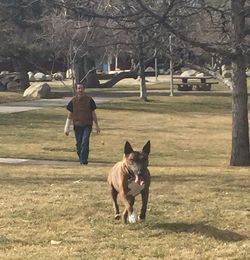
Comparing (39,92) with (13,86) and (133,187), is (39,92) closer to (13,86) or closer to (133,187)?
(13,86)

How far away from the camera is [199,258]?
16.8 feet

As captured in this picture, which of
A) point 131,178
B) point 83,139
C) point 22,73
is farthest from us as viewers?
point 22,73

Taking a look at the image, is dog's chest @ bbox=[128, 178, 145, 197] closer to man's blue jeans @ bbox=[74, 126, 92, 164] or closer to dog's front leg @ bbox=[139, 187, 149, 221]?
dog's front leg @ bbox=[139, 187, 149, 221]

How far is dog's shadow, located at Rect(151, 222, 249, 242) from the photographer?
19.0 ft

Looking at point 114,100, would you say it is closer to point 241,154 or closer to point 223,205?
point 241,154

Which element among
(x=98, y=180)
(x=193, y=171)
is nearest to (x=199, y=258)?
(x=98, y=180)

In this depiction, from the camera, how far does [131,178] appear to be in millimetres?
6000

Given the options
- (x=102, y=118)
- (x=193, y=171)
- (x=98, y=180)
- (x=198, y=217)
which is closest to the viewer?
(x=198, y=217)

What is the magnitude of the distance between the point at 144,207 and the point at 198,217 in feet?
2.60

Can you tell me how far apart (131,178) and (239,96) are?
8.63 m

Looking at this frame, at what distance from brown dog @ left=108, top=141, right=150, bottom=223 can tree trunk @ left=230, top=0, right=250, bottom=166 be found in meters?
7.73

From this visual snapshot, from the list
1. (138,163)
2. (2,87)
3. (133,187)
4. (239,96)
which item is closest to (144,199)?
(133,187)

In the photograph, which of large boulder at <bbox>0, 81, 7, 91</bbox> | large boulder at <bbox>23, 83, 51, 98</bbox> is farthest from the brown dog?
large boulder at <bbox>0, 81, 7, 91</bbox>

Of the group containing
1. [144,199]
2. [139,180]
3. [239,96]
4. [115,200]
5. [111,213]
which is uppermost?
[239,96]
